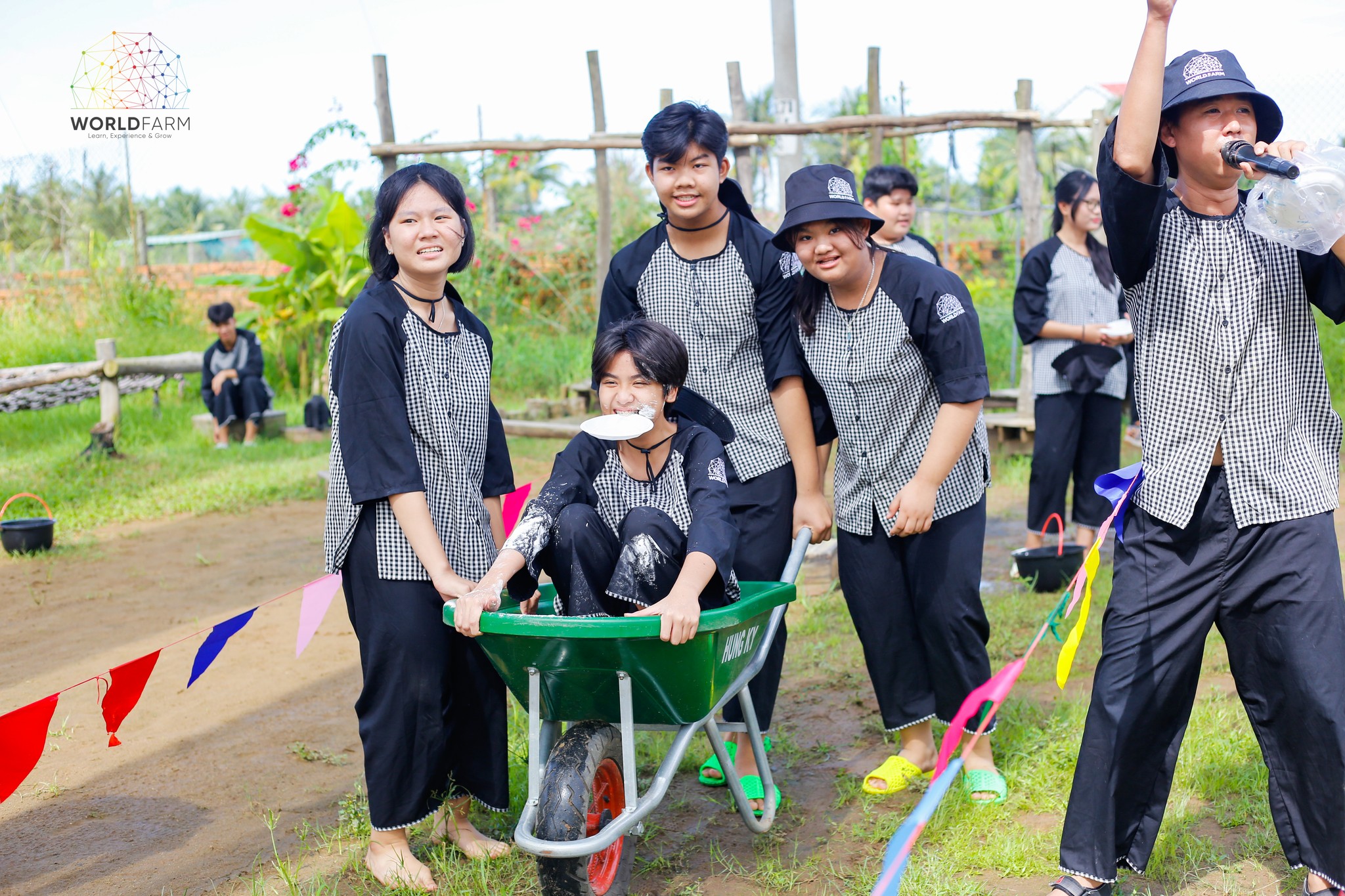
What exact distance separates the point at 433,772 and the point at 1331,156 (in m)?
2.32

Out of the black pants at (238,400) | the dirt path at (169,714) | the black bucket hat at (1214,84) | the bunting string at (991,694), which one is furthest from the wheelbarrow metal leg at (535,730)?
the black pants at (238,400)

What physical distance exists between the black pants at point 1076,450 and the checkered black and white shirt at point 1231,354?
9.33 feet

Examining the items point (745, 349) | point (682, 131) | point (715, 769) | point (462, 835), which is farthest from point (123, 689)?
point (682, 131)

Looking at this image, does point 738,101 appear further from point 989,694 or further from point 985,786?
point 989,694

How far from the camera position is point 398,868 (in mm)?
2717

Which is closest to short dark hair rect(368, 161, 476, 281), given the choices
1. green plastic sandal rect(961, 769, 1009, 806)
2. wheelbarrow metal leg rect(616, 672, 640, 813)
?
wheelbarrow metal leg rect(616, 672, 640, 813)

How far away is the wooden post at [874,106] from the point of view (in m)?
7.58

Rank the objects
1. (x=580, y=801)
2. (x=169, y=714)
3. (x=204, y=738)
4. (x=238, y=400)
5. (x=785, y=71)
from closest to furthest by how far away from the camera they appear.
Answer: (x=580, y=801)
(x=204, y=738)
(x=169, y=714)
(x=785, y=71)
(x=238, y=400)

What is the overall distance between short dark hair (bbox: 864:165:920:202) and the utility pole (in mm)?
1506

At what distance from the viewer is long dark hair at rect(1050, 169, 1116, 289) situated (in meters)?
5.04

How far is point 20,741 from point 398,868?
2.92 feet

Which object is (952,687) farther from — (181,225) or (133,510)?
(181,225)

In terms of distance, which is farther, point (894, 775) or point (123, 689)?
point (894, 775)

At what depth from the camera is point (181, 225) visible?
3950cm
